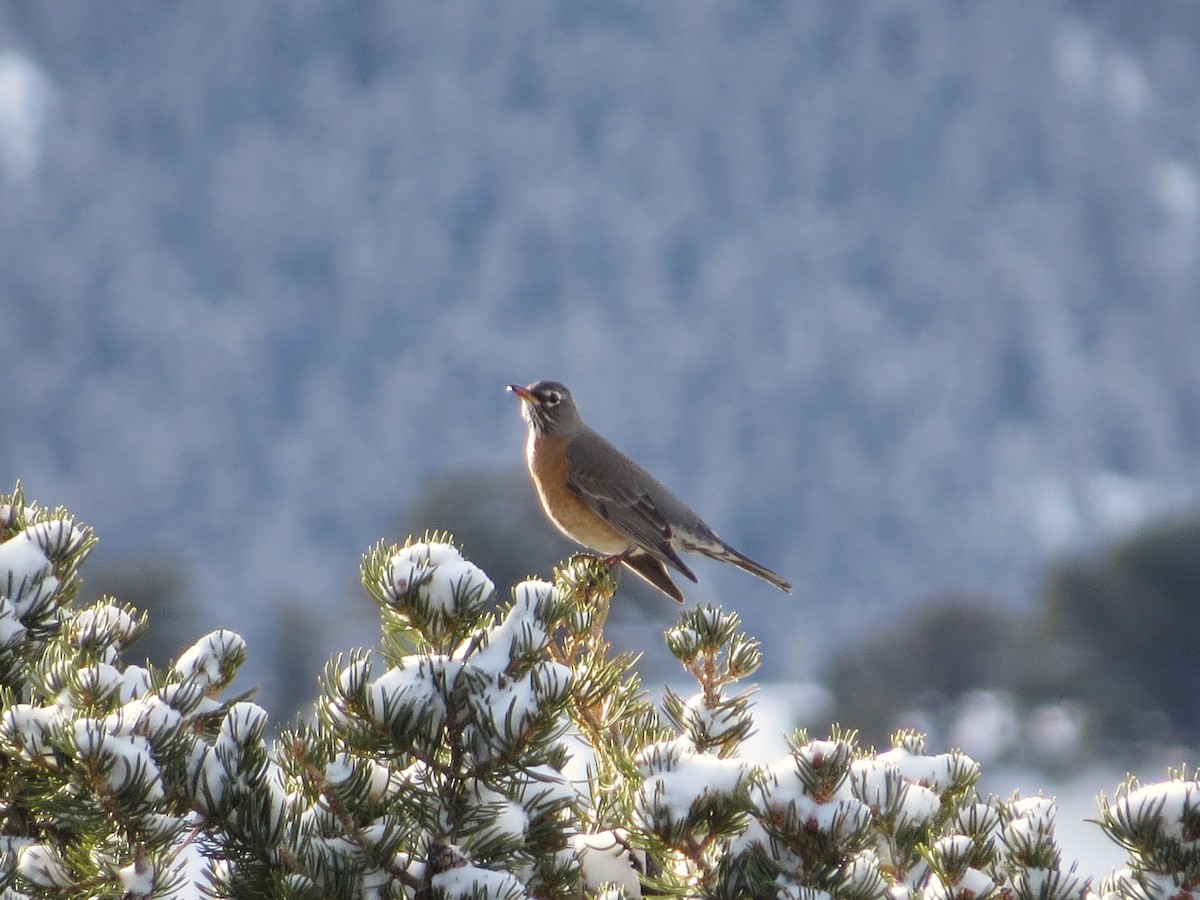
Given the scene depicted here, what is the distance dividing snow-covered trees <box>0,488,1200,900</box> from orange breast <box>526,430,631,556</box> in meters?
3.30

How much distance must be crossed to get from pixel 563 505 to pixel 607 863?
354cm

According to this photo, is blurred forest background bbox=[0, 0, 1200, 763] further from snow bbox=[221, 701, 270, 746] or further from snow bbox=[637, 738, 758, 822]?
snow bbox=[221, 701, 270, 746]

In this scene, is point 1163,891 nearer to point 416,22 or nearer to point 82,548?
point 82,548

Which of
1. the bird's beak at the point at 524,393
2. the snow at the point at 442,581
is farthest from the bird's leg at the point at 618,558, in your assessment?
the snow at the point at 442,581

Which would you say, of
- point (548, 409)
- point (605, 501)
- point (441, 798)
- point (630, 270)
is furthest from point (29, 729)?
point (630, 270)

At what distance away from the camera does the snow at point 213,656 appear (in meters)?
2.05

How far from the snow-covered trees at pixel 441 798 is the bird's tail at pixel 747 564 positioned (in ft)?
10.6

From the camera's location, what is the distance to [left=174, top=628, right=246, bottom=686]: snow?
6.72 ft

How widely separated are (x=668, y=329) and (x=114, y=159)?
28.6 metres

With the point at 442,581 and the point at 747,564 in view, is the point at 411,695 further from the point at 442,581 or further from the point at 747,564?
the point at 747,564

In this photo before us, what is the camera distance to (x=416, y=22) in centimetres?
6881

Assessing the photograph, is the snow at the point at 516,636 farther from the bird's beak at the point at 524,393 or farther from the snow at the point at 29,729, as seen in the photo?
the bird's beak at the point at 524,393

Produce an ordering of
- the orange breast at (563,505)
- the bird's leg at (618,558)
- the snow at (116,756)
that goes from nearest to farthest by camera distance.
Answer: the snow at (116,756) → the bird's leg at (618,558) → the orange breast at (563,505)

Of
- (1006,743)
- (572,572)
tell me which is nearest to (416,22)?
(1006,743)
